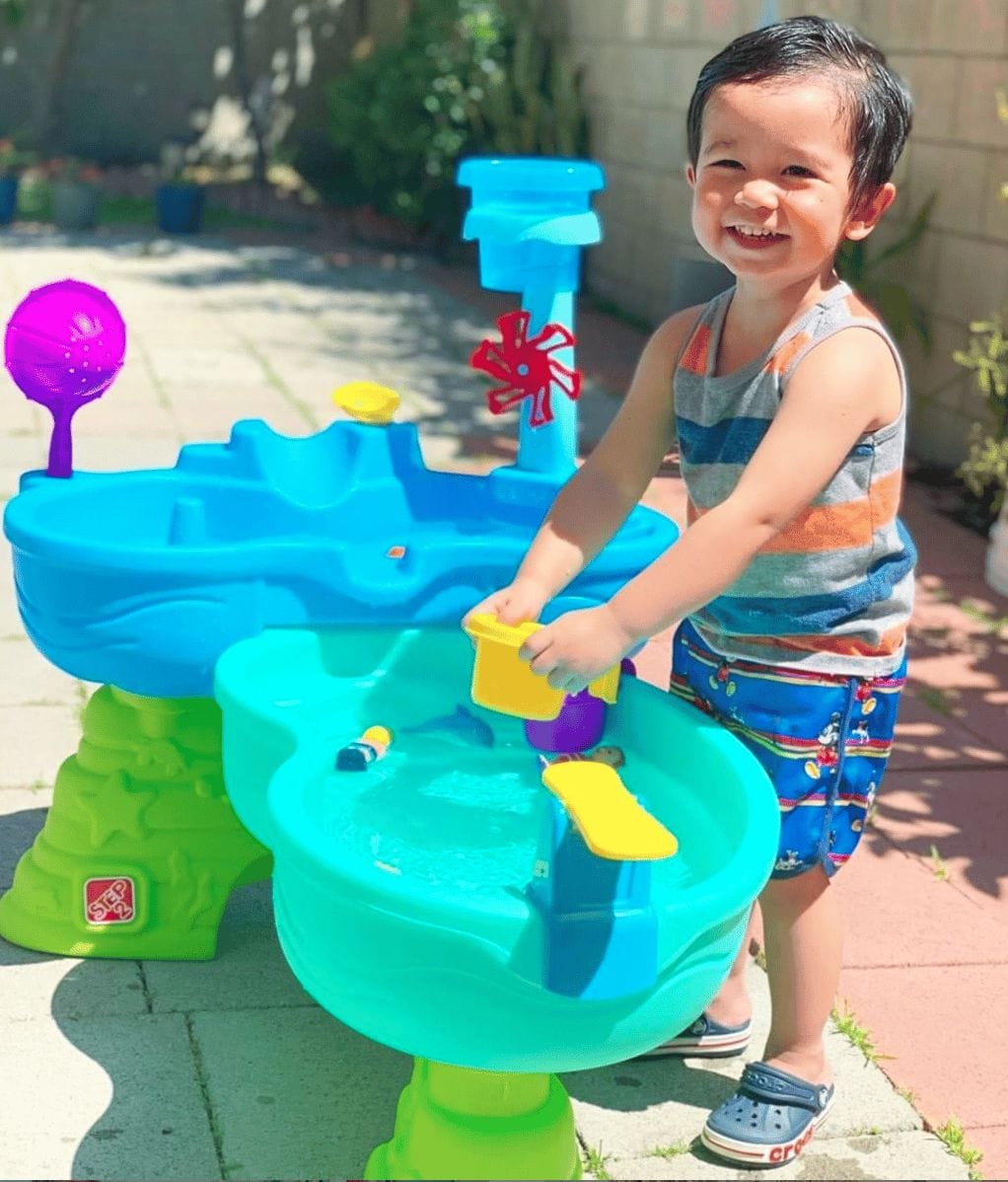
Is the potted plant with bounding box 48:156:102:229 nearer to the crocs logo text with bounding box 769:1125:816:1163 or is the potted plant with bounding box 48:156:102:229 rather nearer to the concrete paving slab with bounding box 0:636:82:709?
the concrete paving slab with bounding box 0:636:82:709

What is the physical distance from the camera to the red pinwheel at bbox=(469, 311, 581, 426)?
314 centimetres

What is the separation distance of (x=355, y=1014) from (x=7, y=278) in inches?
317

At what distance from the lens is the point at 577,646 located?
219cm

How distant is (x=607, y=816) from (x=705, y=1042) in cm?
104

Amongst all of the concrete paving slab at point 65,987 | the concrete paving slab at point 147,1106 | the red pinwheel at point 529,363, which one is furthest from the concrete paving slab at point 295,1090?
the red pinwheel at point 529,363

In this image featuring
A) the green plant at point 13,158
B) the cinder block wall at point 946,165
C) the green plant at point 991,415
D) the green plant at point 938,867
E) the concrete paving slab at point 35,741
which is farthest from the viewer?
the green plant at point 13,158

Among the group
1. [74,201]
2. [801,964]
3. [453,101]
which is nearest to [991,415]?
[801,964]

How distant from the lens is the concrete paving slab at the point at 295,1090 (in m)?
2.47

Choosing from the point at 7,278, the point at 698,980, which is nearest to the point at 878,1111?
the point at 698,980

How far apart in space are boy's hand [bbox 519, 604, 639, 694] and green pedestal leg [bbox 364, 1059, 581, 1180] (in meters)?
0.52

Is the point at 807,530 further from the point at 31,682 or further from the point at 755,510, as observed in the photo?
the point at 31,682

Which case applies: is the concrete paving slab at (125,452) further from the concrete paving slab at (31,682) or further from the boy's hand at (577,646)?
the boy's hand at (577,646)

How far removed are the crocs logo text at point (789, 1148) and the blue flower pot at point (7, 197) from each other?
33.2 ft

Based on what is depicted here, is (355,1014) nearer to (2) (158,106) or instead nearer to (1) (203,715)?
(1) (203,715)
